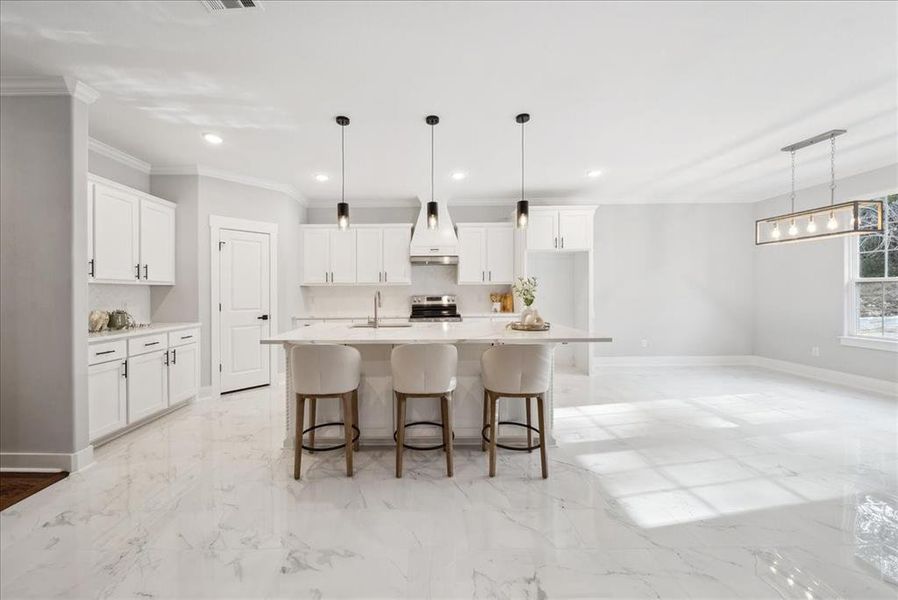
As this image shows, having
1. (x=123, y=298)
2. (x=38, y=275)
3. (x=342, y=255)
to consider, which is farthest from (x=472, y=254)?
(x=38, y=275)

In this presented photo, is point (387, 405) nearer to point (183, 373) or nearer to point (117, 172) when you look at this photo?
point (183, 373)

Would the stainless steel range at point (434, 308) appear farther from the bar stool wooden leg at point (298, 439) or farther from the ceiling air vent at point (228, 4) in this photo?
the ceiling air vent at point (228, 4)

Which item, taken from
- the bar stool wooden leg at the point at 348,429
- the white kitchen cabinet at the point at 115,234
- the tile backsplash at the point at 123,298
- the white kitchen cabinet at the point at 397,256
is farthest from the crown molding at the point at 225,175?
the bar stool wooden leg at the point at 348,429

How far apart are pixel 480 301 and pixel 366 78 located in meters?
3.83

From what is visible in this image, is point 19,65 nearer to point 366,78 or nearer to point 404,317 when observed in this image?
point 366,78

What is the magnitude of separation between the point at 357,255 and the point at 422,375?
3.55 meters

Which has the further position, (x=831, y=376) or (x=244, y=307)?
(x=831, y=376)

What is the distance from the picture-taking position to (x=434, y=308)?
5695 millimetres

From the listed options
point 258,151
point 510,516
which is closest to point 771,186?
point 510,516

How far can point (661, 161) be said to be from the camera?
4262 mm

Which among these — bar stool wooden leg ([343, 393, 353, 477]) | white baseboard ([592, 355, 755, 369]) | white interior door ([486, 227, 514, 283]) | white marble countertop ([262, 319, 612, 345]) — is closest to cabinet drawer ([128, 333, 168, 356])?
white marble countertop ([262, 319, 612, 345])

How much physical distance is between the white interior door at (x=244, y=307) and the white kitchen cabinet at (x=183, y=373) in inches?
14.2

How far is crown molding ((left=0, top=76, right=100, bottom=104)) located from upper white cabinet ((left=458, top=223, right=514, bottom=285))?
410cm

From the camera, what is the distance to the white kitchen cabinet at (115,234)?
3.32 meters
